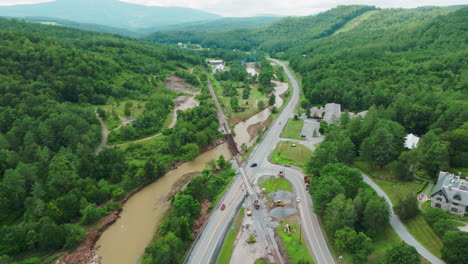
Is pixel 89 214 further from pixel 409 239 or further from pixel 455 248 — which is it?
pixel 455 248

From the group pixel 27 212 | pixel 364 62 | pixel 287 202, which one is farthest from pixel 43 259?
pixel 364 62

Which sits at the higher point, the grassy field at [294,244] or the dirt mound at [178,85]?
the dirt mound at [178,85]

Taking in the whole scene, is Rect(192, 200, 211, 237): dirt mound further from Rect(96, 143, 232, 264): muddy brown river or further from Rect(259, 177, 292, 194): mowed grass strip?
Rect(259, 177, 292, 194): mowed grass strip

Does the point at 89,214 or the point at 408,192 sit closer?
the point at 89,214

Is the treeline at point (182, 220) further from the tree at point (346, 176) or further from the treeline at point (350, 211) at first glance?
the tree at point (346, 176)

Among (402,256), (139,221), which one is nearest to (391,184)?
(402,256)

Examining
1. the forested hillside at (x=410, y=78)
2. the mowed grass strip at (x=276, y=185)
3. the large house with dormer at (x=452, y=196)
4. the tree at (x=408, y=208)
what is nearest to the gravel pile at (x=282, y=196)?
the mowed grass strip at (x=276, y=185)

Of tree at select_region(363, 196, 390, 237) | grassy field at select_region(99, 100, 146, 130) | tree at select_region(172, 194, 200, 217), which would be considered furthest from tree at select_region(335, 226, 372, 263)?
grassy field at select_region(99, 100, 146, 130)
